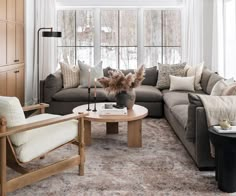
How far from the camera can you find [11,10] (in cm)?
514

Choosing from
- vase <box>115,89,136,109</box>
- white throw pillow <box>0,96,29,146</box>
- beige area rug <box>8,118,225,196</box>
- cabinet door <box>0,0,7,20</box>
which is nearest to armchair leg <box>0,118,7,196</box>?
white throw pillow <box>0,96,29,146</box>

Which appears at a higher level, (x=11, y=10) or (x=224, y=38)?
(x=11, y=10)

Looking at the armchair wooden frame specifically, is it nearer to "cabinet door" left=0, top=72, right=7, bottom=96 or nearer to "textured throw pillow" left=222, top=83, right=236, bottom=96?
"textured throw pillow" left=222, top=83, right=236, bottom=96

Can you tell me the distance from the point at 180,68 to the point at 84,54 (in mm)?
2049

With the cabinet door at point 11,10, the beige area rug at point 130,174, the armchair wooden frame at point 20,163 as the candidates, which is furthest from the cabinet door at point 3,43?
the armchair wooden frame at point 20,163

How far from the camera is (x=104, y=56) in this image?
23.0ft

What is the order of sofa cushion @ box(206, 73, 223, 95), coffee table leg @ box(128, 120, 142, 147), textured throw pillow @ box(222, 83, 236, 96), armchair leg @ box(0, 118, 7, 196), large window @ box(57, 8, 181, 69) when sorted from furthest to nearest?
large window @ box(57, 8, 181, 69) → sofa cushion @ box(206, 73, 223, 95) → coffee table leg @ box(128, 120, 142, 147) → textured throw pillow @ box(222, 83, 236, 96) → armchair leg @ box(0, 118, 7, 196)

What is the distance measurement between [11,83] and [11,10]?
111cm

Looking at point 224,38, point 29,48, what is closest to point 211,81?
point 224,38

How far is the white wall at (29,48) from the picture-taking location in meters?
6.27

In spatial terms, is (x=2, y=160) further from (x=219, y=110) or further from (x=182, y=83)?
(x=182, y=83)

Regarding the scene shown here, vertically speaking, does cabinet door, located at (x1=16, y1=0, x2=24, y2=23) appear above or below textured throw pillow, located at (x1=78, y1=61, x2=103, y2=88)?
above

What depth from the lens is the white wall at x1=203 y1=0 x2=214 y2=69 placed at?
6.80 meters

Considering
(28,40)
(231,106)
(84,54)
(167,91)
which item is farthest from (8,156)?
(84,54)
